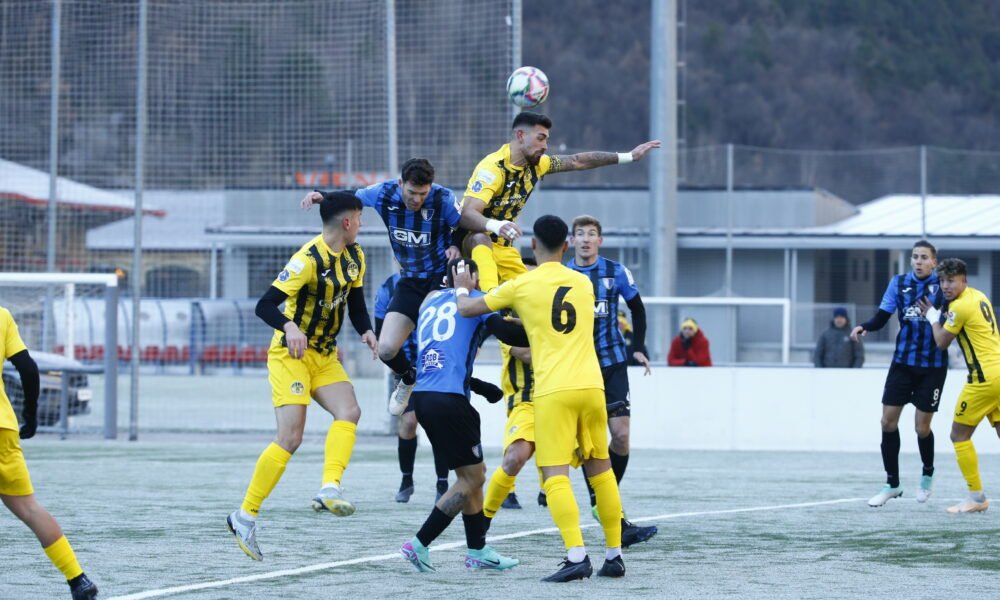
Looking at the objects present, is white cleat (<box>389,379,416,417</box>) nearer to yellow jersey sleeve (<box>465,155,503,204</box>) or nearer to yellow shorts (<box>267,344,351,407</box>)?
yellow shorts (<box>267,344,351,407</box>)

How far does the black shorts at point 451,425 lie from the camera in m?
7.52

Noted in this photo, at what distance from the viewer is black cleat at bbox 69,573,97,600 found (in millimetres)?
6441

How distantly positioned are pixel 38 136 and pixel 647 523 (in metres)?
12.2

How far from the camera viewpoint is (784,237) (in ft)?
99.2

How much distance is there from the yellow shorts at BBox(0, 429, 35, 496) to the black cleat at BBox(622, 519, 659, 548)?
366 centimetres

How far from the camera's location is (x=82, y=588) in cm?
644

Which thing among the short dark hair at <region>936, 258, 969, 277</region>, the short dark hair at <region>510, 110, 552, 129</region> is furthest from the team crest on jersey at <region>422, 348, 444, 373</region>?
the short dark hair at <region>936, 258, 969, 277</region>

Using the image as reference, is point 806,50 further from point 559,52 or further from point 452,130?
point 452,130

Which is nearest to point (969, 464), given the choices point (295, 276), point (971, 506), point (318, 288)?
point (971, 506)

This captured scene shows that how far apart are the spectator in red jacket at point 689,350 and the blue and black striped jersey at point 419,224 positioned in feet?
31.4

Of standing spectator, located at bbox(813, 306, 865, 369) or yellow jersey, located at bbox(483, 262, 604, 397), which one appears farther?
standing spectator, located at bbox(813, 306, 865, 369)

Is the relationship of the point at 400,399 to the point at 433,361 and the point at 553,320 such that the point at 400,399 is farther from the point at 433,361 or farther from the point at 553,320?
the point at 553,320

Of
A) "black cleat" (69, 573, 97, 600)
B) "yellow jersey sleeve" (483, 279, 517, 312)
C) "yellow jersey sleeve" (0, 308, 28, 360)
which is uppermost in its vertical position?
"yellow jersey sleeve" (483, 279, 517, 312)

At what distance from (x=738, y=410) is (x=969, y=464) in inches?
275
